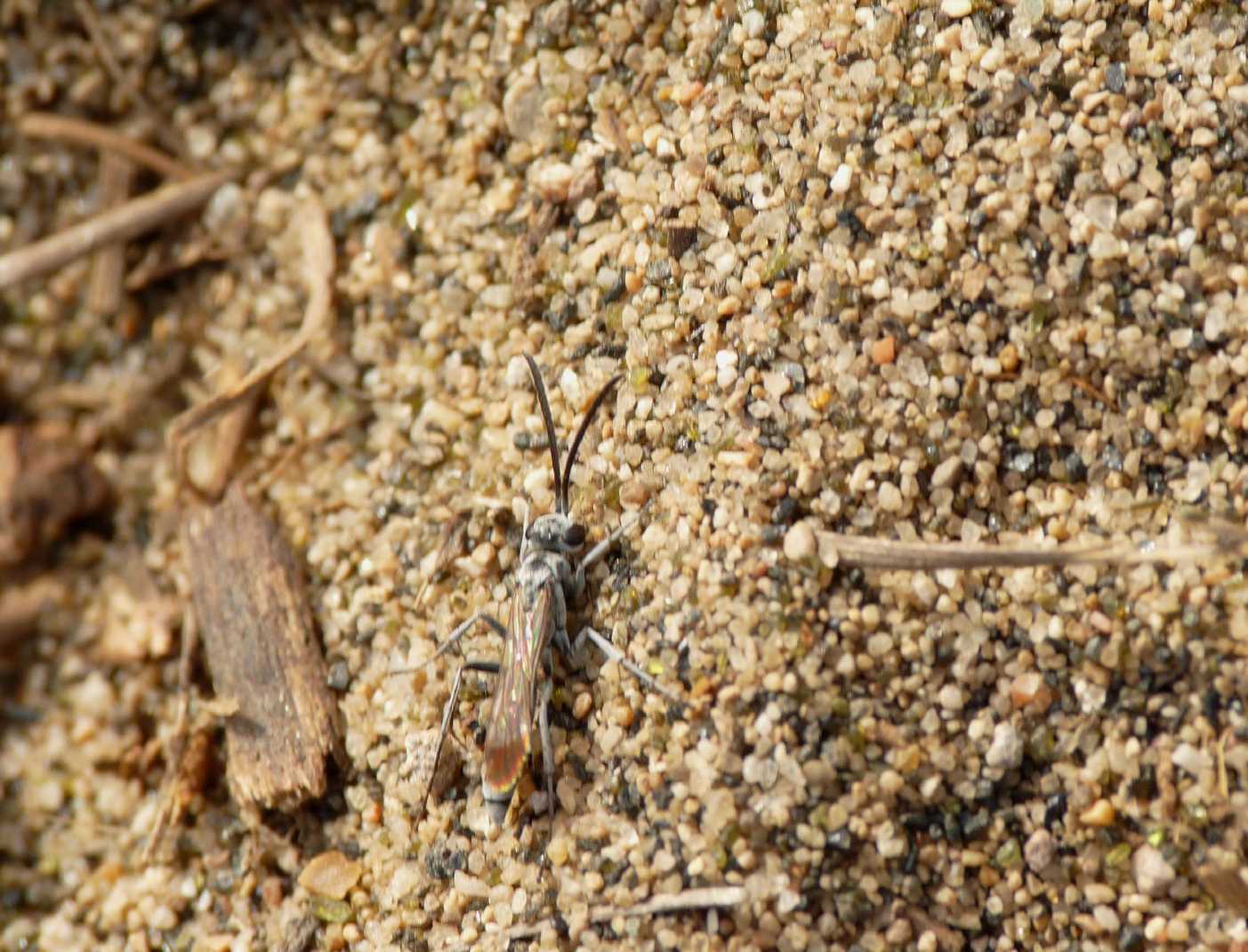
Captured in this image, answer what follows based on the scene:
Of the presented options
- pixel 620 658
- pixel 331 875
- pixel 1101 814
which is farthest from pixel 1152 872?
pixel 331 875

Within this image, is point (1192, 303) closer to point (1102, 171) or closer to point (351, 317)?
point (1102, 171)

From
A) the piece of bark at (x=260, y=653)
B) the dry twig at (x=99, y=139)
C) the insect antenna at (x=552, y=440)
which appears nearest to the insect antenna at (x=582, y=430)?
the insect antenna at (x=552, y=440)

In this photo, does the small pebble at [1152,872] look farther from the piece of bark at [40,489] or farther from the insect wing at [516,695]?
the piece of bark at [40,489]

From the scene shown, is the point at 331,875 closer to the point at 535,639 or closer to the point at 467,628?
the point at 467,628

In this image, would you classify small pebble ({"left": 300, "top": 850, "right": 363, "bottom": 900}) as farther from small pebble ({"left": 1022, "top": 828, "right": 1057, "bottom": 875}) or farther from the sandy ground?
small pebble ({"left": 1022, "top": 828, "right": 1057, "bottom": 875})

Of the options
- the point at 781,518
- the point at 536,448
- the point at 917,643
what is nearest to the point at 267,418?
the point at 536,448

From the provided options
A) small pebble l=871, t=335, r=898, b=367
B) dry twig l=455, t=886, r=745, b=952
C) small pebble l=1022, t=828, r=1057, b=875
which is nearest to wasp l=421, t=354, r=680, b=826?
dry twig l=455, t=886, r=745, b=952
